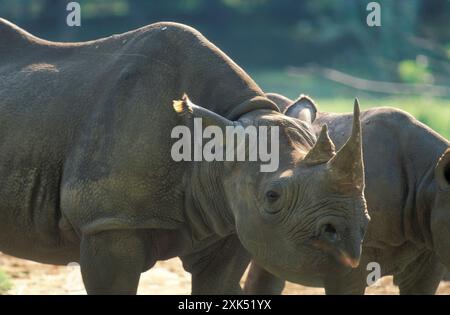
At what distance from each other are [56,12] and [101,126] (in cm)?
2823

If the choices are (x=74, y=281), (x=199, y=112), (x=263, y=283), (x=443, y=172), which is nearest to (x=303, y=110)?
(x=199, y=112)

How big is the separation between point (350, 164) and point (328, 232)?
0.34 m

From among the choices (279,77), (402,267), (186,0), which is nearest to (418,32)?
(279,77)

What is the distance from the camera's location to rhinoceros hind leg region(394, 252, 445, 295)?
7.59 meters

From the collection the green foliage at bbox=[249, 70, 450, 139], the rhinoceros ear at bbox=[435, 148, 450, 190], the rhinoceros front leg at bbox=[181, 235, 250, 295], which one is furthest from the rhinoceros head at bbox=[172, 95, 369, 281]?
the green foliage at bbox=[249, 70, 450, 139]

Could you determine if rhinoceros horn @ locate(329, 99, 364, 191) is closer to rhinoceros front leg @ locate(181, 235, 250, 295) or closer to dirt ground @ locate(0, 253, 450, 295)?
rhinoceros front leg @ locate(181, 235, 250, 295)

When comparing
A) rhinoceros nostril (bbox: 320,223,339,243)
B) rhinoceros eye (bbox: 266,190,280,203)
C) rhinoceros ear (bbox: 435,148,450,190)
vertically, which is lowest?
rhinoceros nostril (bbox: 320,223,339,243)

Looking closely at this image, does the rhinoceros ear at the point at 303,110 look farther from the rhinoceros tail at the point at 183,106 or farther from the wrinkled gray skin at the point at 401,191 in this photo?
the wrinkled gray skin at the point at 401,191

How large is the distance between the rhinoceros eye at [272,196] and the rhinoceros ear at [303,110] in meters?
0.77

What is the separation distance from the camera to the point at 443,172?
22.0ft

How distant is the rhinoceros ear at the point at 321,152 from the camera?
5293 mm

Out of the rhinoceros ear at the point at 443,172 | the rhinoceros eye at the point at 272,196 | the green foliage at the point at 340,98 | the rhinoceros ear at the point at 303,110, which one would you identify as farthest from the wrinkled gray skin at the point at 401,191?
the green foliage at the point at 340,98

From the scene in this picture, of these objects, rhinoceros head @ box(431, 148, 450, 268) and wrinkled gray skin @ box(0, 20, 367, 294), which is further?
rhinoceros head @ box(431, 148, 450, 268)

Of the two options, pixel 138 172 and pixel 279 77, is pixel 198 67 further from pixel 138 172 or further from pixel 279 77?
pixel 279 77
